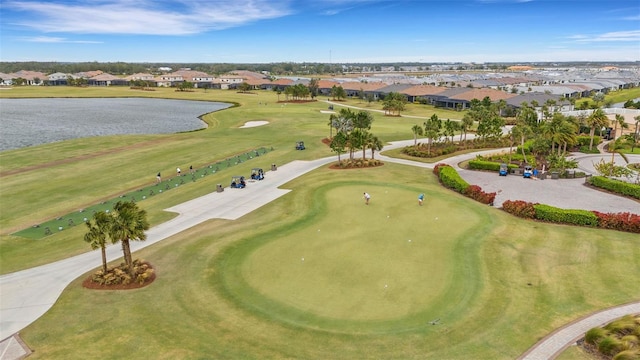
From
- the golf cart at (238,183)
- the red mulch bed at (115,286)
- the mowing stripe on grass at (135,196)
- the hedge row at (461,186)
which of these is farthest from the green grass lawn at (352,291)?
the mowing stripe on grass at (135,196)

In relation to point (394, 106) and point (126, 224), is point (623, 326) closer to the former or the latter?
point (126, 224)

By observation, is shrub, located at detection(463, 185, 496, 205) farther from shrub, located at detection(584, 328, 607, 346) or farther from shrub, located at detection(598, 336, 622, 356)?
shrub, located at detection(598, 336, 622, 356)

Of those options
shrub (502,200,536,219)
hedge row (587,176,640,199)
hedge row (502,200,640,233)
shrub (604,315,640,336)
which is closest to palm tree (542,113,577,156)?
hedge row (587,176,640,199)

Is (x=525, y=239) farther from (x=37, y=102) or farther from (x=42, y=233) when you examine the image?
(x=37, y=102)

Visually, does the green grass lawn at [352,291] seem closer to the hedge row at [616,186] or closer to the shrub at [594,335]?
the shrub at [594,335]

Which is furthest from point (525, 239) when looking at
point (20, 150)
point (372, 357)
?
point (20, 150)
